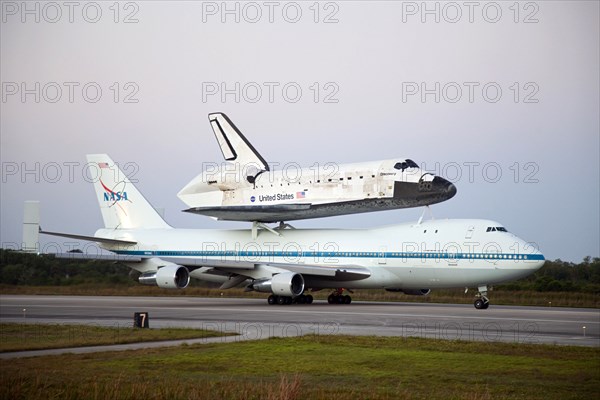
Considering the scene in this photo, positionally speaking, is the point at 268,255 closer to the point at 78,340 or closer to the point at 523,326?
the point at 523,326

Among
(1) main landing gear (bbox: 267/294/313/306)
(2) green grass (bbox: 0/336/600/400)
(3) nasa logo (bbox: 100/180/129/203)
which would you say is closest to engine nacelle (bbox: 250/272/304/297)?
(1) main landing gear (bbox: 267/294/313/306)

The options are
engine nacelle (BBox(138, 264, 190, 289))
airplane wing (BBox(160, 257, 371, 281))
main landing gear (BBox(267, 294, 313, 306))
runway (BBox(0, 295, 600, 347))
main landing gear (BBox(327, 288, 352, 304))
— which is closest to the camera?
runway (BBox(0, 295, 600, 347))

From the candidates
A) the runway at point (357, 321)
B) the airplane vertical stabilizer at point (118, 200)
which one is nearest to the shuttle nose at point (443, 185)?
the runway at point (357, 321)

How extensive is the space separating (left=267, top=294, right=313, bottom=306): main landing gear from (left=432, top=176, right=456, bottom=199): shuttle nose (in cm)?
892

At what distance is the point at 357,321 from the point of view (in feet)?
97.2

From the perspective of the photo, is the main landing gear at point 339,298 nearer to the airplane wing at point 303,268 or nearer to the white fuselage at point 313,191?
the airplane wing at point 303,268

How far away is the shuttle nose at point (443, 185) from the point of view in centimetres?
3838

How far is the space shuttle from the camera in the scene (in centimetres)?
3856

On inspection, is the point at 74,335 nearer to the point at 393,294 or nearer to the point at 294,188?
the point at 294,188

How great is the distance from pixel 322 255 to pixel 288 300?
10.2 feet

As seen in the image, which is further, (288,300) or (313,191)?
(288,300)

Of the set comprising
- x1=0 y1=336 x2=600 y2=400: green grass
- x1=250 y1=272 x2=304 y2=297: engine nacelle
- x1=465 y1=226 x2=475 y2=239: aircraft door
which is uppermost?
x1=465 y1=226 x2=475 y2=239: aircraft door

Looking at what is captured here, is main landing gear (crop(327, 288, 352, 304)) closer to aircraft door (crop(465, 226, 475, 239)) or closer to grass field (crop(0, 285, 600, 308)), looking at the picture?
grass field (crop(0, 285, 600, 308))

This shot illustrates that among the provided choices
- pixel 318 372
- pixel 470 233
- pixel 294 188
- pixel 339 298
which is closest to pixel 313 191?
pixel 294 188
